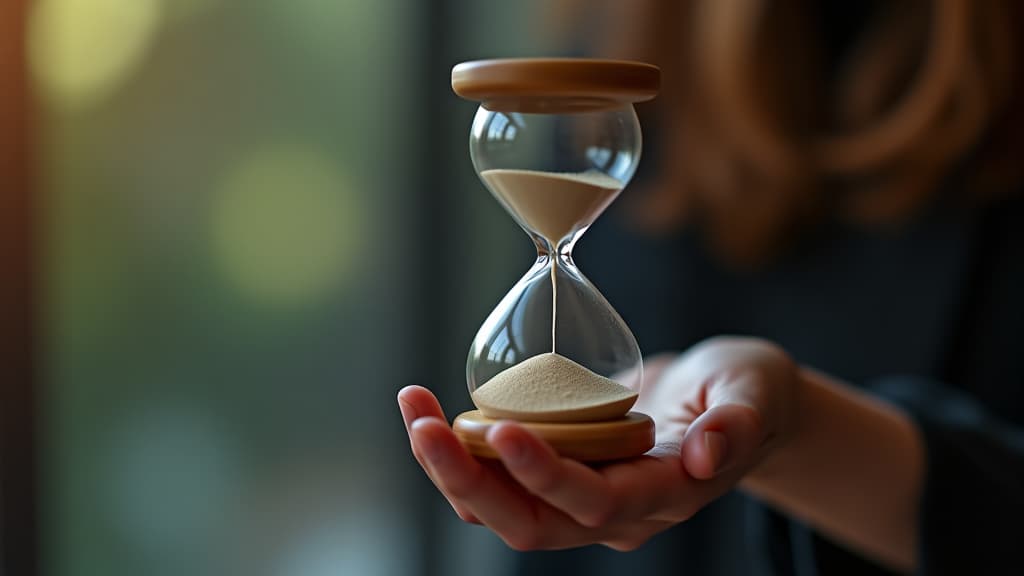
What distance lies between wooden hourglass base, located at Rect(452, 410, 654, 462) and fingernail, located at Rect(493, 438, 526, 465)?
100 millimetres

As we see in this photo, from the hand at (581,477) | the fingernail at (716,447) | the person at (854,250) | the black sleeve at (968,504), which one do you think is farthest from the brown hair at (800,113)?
the fingernail at (716,447)

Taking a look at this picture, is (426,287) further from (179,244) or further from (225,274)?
(179,244)

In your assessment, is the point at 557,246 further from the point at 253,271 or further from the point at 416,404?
the point at 253,271

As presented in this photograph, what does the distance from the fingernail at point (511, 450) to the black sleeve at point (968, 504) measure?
42.7 inches

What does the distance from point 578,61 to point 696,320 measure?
1804mm

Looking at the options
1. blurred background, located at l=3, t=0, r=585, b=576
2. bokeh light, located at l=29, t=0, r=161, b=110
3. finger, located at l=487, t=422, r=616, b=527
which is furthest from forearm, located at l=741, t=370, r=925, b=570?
bokeh light, located at l=29, t=0, r=161, b=110

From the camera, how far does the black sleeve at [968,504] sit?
1.84 meters

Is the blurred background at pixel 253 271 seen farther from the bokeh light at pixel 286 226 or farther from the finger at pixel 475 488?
the finger at pixel 475 488

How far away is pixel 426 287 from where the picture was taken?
399 cm

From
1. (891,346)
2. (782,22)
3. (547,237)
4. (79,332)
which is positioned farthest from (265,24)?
(547,237)

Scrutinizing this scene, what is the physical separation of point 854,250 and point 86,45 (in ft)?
6.28

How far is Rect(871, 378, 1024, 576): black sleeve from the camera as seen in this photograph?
1.84 m

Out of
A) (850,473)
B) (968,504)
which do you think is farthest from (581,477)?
(968,504)

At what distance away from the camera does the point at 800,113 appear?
2.69 meters
